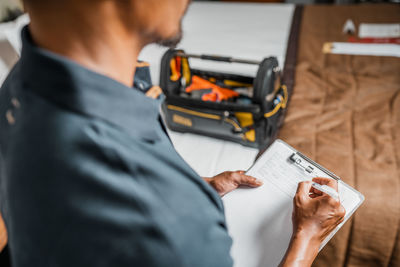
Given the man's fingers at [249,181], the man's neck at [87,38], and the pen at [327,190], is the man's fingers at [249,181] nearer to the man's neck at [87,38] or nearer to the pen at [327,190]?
the pen at [327,190]

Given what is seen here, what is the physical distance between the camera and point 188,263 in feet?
1.39

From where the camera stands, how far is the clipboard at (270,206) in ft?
2.43

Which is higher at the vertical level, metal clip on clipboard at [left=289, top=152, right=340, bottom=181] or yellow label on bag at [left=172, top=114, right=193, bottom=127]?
metal clip on clipboard at [left=289, top=152, right=340, bottom=181]

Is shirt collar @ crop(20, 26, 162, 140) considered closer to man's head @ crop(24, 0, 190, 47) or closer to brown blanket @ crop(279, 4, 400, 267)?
man's head @ crop(24, 0, 190, 47)

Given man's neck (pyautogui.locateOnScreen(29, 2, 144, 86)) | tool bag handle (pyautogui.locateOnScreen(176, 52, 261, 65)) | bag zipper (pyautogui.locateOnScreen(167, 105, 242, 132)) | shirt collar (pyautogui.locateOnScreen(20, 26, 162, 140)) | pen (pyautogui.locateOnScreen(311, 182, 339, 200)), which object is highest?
man's neck (pyautogui.locateOnScreen(29, 2, 144, 86))

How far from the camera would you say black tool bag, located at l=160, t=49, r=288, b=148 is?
115cm

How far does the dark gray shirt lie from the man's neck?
0.03 metres

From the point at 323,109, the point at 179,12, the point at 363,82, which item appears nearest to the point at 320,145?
the point at 323,109

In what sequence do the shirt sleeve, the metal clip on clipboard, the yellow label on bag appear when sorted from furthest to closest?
the yellow label on bag < the metal clip on clipboard < the shirt sleeve

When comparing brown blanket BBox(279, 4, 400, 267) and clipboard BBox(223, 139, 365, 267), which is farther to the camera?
brown blanket BBox(279, 4, 400, 267)

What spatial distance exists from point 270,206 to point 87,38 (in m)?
0.66

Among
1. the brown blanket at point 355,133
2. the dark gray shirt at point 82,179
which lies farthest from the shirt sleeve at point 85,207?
the brown blanket at point 355,133

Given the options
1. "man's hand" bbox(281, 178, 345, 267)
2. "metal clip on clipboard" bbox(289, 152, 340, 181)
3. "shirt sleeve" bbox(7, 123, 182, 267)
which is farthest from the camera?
"metal clip on clipboard" bbox(289, 152, 340, 181)

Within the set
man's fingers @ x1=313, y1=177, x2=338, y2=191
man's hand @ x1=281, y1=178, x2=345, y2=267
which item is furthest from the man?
man's fingers @ x1=313, y1=177, x2=338, y2=191
